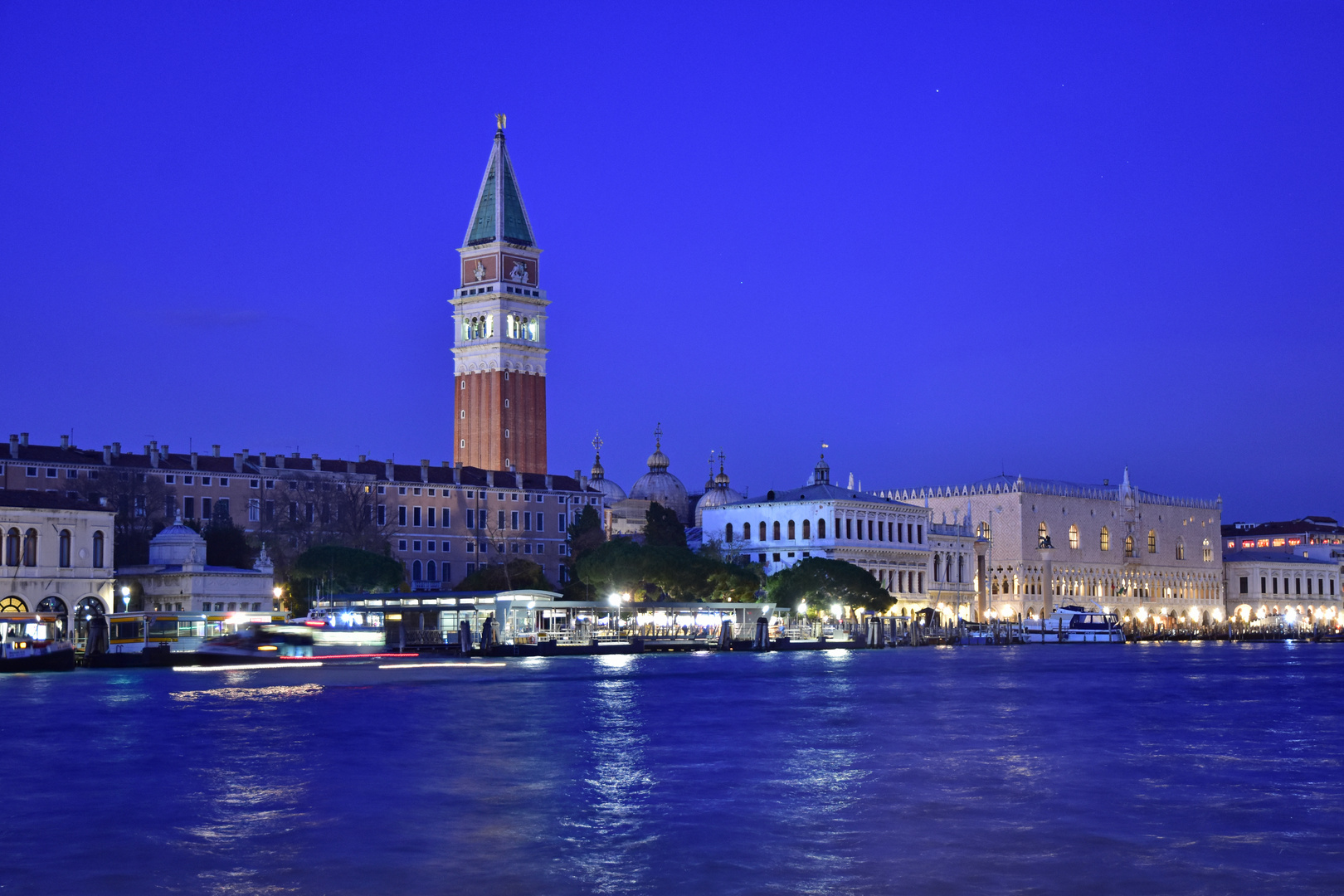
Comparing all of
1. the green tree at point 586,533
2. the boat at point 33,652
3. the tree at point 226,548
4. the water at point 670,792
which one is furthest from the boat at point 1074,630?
the water at point 670,792

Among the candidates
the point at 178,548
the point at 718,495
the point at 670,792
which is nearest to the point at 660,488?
the point at 718,495

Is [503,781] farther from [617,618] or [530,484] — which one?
[530,484]

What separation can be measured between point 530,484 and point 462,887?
8685 centimetres

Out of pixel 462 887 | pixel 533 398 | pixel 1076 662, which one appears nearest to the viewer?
pixel 462 887

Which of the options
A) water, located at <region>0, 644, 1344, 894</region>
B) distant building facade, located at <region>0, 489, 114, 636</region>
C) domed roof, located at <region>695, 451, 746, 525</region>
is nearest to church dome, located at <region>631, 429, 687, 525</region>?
domed roof, located at <region>695, 451, 746, 525</region>

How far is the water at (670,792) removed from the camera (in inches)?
590

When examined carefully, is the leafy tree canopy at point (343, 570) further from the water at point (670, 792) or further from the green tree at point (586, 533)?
the water at point (670, 792)

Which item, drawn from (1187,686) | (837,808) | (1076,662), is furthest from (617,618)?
(837,808)

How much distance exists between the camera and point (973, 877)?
1451cm

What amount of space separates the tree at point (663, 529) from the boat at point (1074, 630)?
1942cm

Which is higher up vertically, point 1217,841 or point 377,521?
point 377,521

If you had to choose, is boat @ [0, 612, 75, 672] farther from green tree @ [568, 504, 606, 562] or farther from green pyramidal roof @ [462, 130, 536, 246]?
green pyramidal roof @ [462, 130, 536, 246]

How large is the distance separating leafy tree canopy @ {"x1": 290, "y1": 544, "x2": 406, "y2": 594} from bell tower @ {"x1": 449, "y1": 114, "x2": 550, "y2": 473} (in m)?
37.0

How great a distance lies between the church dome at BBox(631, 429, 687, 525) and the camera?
115375 mm
